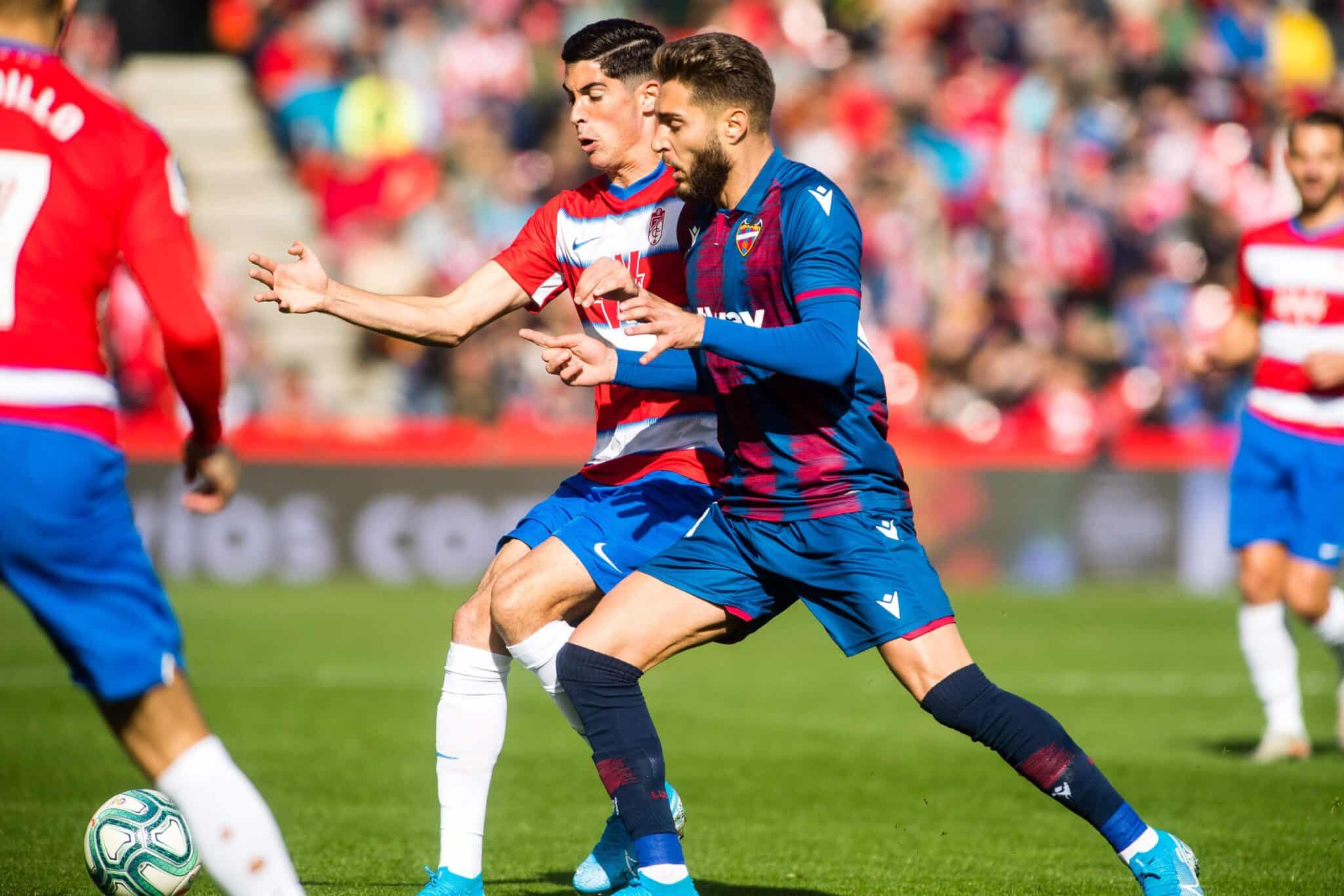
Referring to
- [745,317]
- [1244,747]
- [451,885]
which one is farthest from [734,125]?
[1244,747]

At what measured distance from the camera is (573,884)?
229 inches

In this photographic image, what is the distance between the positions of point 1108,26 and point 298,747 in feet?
55.0

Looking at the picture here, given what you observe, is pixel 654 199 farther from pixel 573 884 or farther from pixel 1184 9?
pixel 1184 9

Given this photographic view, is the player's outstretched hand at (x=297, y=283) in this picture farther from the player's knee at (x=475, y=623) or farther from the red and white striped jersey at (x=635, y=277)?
the player's knee at (x=475, y=623)

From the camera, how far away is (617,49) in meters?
5.67

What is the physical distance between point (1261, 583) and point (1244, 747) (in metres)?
1.01

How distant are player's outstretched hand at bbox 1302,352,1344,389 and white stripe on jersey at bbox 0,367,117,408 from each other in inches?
224

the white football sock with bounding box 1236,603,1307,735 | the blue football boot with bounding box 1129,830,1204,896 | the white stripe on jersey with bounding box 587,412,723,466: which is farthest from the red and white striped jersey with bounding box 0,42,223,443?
the white football sock with bounding box 1236,603,1307,735

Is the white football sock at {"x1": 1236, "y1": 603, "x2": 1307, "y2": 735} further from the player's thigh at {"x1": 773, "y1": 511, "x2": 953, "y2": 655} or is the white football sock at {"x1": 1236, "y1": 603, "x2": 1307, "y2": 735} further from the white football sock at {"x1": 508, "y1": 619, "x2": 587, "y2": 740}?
the white football sock at {"x1": 508, "y1": 619, "x2": 587, "y2": 740}

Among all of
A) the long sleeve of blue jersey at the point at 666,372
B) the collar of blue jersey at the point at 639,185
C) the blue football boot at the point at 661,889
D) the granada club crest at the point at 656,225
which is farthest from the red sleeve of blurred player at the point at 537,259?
→ the blue football boot at the point at 661,889

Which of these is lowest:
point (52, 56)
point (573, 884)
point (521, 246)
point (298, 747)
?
point (298, 747)

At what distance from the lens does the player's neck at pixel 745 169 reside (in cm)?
497

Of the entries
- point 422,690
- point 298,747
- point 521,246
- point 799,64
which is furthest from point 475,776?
point 799,64

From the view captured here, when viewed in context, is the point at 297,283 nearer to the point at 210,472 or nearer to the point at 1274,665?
the point at 210,472
